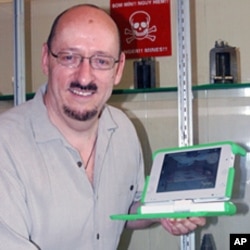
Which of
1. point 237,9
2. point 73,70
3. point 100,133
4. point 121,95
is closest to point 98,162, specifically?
point 100,133

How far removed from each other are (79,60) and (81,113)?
0.12 m

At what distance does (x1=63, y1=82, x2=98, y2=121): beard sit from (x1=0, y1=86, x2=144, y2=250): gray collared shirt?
0.05m

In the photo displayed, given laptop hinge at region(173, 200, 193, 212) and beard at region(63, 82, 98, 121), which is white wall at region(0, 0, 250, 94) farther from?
laptop hinge at region(173, 200, 193, 212)

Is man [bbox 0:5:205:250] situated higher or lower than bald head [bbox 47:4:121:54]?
lower

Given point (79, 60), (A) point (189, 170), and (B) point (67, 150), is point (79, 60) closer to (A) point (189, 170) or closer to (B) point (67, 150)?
(B) point (67, 150)

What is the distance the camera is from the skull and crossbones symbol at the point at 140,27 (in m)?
1.82

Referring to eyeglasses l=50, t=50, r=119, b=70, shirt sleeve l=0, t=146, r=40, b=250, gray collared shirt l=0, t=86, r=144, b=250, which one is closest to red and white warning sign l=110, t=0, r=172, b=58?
gray collared shirt l=0, t=86, r=144, b=250

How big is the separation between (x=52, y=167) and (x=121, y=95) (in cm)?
73

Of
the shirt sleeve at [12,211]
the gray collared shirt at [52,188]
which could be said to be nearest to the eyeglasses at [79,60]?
the gray collared shirt at [52,188]

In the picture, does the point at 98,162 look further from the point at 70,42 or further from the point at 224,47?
the point at 224,47

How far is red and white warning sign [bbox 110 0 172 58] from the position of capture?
1.81 meters

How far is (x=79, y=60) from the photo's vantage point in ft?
3.61

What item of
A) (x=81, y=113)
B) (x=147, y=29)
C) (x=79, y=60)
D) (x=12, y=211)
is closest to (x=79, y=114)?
(x=81, y=113)

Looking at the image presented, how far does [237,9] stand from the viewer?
5.74 ft
